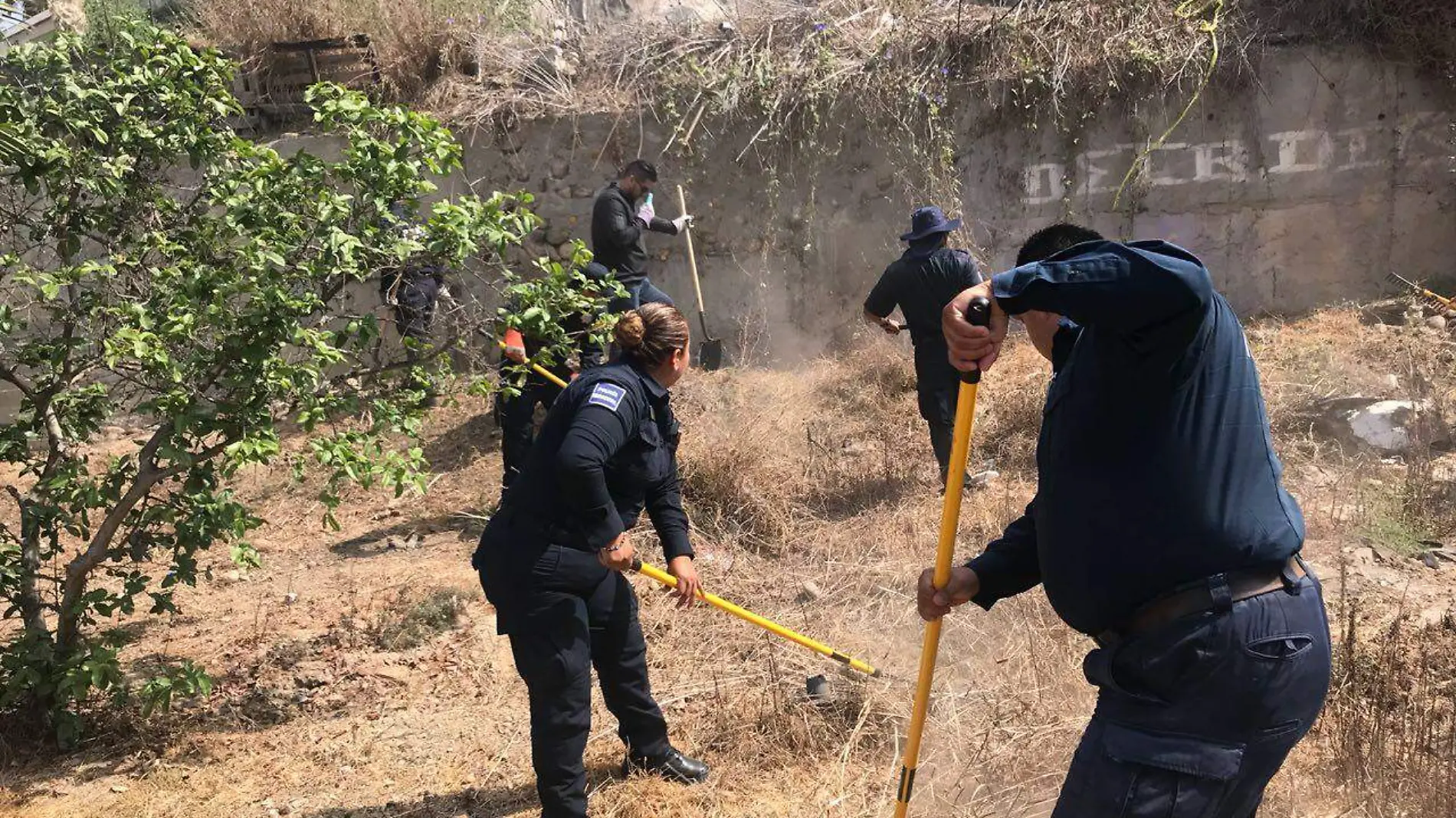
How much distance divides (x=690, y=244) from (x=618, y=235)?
2.07m

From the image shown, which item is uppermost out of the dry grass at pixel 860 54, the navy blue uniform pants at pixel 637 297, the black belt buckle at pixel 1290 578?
the dry grass at pixel 860 54

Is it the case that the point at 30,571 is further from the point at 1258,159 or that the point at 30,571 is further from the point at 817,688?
the point at 1258,159

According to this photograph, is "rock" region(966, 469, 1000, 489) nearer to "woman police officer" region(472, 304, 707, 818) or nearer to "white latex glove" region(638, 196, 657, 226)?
"white latex glove" region(638, 196, 657, 226)

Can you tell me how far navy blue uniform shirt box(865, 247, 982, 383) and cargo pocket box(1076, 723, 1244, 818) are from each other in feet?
14.0

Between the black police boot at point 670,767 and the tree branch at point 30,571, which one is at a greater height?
the tree branch at point 30,571

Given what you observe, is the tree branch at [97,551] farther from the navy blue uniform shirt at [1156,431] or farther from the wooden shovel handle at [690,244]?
the wooden shovel handle at [690,244]

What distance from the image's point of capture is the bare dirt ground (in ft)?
11.5

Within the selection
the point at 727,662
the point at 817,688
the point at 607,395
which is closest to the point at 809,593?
the point at 727,662

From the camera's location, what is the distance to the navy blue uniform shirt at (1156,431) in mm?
1776

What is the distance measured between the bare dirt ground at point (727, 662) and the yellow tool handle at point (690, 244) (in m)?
2.16

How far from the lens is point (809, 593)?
16.3ft

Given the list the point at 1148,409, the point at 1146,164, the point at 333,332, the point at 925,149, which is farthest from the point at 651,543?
the point at 1146,164

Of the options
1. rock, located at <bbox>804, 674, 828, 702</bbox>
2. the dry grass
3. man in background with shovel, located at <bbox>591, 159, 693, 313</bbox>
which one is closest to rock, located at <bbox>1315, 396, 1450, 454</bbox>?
the dry grass

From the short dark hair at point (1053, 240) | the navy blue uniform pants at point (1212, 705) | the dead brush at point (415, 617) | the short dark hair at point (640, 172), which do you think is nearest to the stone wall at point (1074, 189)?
the short dark hair at point (640, 172)
